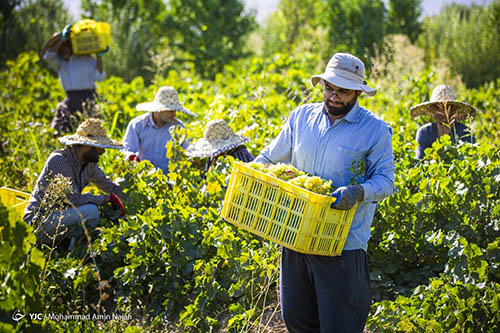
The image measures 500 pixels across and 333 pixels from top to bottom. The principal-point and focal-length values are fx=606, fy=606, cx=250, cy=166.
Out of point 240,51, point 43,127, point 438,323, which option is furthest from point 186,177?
point 240,51

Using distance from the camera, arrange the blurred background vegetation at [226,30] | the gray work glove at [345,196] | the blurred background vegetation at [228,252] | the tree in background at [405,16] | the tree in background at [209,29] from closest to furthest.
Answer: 1. the gray work glove at [345,196]
2. the blurred background vegetation at [228,252]
3. the blurred background vegetation at [226,30]
4. the tree in background at [209,29]
5. the tree in background at [405,16]

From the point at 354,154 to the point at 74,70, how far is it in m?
5.12

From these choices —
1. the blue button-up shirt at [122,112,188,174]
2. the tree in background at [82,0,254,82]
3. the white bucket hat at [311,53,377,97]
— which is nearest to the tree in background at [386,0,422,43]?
the tree in background at [82,0,254,82]

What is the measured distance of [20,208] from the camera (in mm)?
4508

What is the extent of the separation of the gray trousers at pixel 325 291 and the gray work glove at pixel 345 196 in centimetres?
32

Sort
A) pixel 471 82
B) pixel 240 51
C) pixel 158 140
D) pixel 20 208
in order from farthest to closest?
1. pixel 240 51
2. pixel 471 82
3. pixel 158 140
4. pixel 20 208

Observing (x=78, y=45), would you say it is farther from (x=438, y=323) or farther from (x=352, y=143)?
(x=438, y=323)

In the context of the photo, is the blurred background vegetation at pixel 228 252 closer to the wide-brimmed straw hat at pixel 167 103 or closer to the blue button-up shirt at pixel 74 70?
the wide-brimmed straw hat at pixel 167 103

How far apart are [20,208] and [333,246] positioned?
A: 2665 millimetres

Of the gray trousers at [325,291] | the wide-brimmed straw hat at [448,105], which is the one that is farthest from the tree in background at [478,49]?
the gray trousers at [325,291]

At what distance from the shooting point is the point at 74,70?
7.22 m

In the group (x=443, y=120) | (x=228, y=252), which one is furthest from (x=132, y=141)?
(x=443, y=120)

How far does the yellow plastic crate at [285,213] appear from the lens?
2738 millimetres

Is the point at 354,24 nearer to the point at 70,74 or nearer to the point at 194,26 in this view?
the point at 194,26
